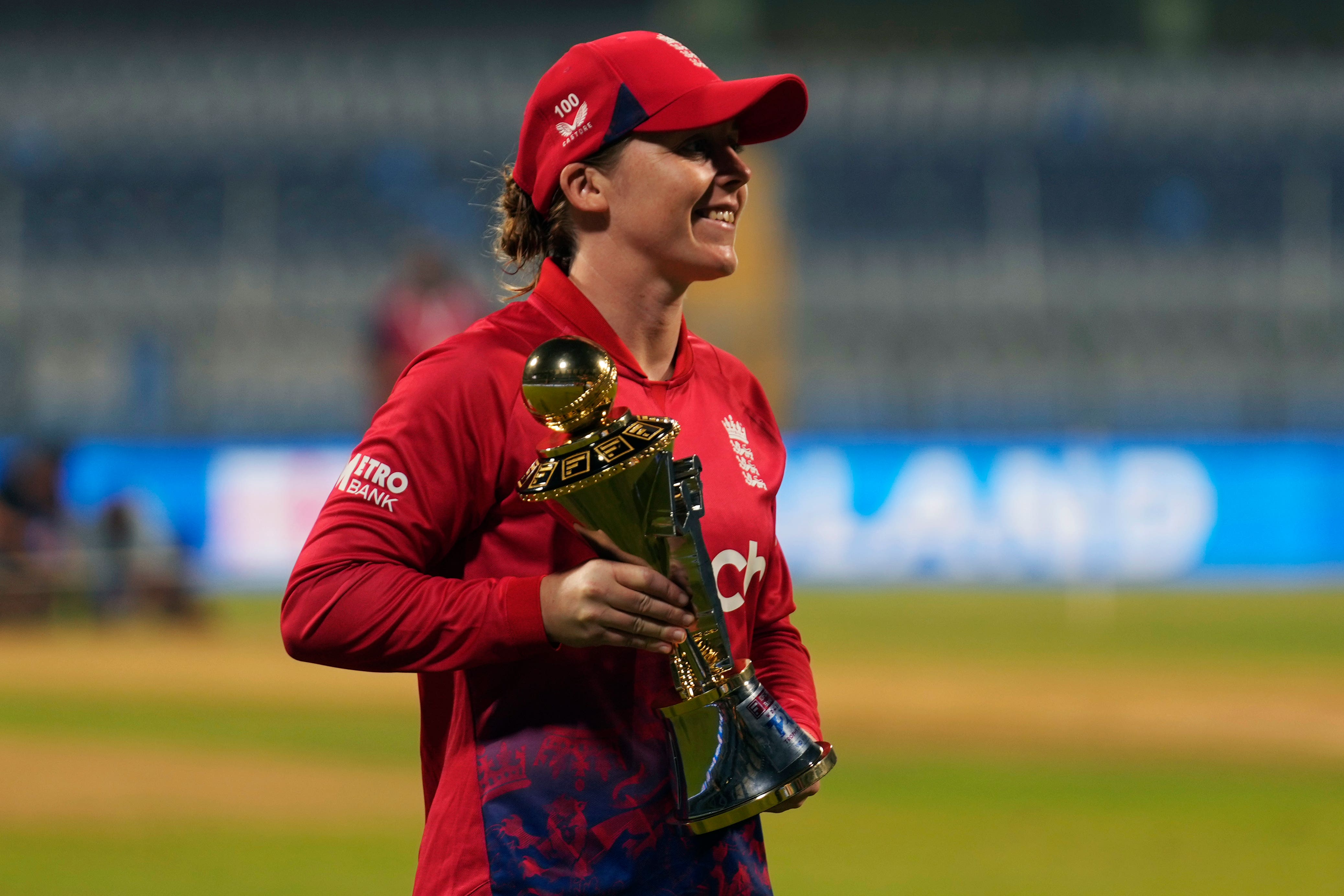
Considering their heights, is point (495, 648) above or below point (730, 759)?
above

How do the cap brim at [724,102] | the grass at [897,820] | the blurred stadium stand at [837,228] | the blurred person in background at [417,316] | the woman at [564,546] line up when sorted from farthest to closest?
the blurred stadium stand at [837,228] → the blurred person in background at [417,316] → the grass at [897,820] → the cap brim at [724,102] → the woman at [564,546]

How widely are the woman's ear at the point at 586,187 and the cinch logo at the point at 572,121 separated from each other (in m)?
0.04

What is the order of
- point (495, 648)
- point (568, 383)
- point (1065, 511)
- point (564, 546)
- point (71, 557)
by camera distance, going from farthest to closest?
point (1065, 511) < point (71, 557) < point (564, 546) < point (495, 648) < point (568, 383)

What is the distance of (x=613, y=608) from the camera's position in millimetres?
1830

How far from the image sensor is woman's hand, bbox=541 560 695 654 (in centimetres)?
183

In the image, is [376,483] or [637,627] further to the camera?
[376,483]

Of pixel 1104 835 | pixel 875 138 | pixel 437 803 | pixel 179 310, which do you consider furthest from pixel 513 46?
pixel 437 803

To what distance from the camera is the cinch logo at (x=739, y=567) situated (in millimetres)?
2176

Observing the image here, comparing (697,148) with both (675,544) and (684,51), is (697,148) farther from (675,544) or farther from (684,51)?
(675,544)

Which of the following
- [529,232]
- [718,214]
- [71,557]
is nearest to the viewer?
[718,214]

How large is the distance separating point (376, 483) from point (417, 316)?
13933 millimetres

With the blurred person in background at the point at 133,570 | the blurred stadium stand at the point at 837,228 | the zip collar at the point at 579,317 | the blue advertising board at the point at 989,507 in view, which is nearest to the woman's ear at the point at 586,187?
the zip collar at the point at 579,317

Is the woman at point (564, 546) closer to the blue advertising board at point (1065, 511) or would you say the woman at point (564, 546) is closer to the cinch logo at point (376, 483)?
the cinch logo at point (376, 483)

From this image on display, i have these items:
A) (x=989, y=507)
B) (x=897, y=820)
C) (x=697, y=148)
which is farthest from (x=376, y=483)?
(x=989, y=507)
